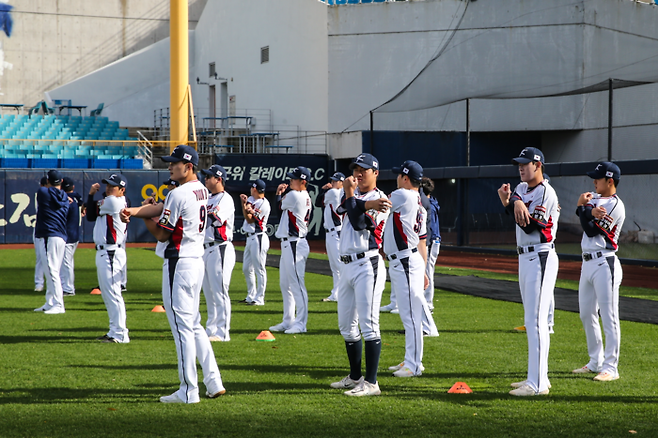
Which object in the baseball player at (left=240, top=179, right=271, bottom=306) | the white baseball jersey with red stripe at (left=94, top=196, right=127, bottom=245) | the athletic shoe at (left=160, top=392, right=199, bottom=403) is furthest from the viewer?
the baseball player at (left=240, top=179, right=271, bottom=306)

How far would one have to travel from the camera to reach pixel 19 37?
3712 centimetres

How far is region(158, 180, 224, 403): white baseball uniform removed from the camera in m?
5.82

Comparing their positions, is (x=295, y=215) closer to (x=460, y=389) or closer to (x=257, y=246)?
(x=257, y=246)

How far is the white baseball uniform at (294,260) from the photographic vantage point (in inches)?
377

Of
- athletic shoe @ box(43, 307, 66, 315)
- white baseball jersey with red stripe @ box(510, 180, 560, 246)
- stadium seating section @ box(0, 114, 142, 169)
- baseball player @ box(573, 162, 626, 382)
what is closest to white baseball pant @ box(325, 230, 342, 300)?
athletic shoe @ box(43, 307, 66, 315)

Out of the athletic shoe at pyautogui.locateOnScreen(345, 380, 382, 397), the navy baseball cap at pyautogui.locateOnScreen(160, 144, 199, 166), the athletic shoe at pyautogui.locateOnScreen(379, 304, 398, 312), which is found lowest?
the athletic shoe at pyautogui.locateOnScreen(379, 304, 398, 312)

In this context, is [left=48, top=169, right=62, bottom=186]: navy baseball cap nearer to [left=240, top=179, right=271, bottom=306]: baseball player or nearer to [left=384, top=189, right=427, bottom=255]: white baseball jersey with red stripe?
[left=240, top=179, right=271, bottom=306]: baseball player

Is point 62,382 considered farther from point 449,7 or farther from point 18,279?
point 449,7

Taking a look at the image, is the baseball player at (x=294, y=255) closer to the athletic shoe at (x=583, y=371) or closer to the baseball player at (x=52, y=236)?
the athletic shoe at (x=583, y=371)

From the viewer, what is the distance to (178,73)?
31562 mm

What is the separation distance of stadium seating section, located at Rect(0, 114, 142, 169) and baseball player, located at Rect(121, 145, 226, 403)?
23.1 m

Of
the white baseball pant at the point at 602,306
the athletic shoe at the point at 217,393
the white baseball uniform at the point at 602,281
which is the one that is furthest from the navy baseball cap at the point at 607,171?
the athletic shoe at the point at 217,393

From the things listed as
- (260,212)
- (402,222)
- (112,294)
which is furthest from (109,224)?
(402,222)

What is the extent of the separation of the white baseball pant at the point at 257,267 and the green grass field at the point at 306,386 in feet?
4.62
